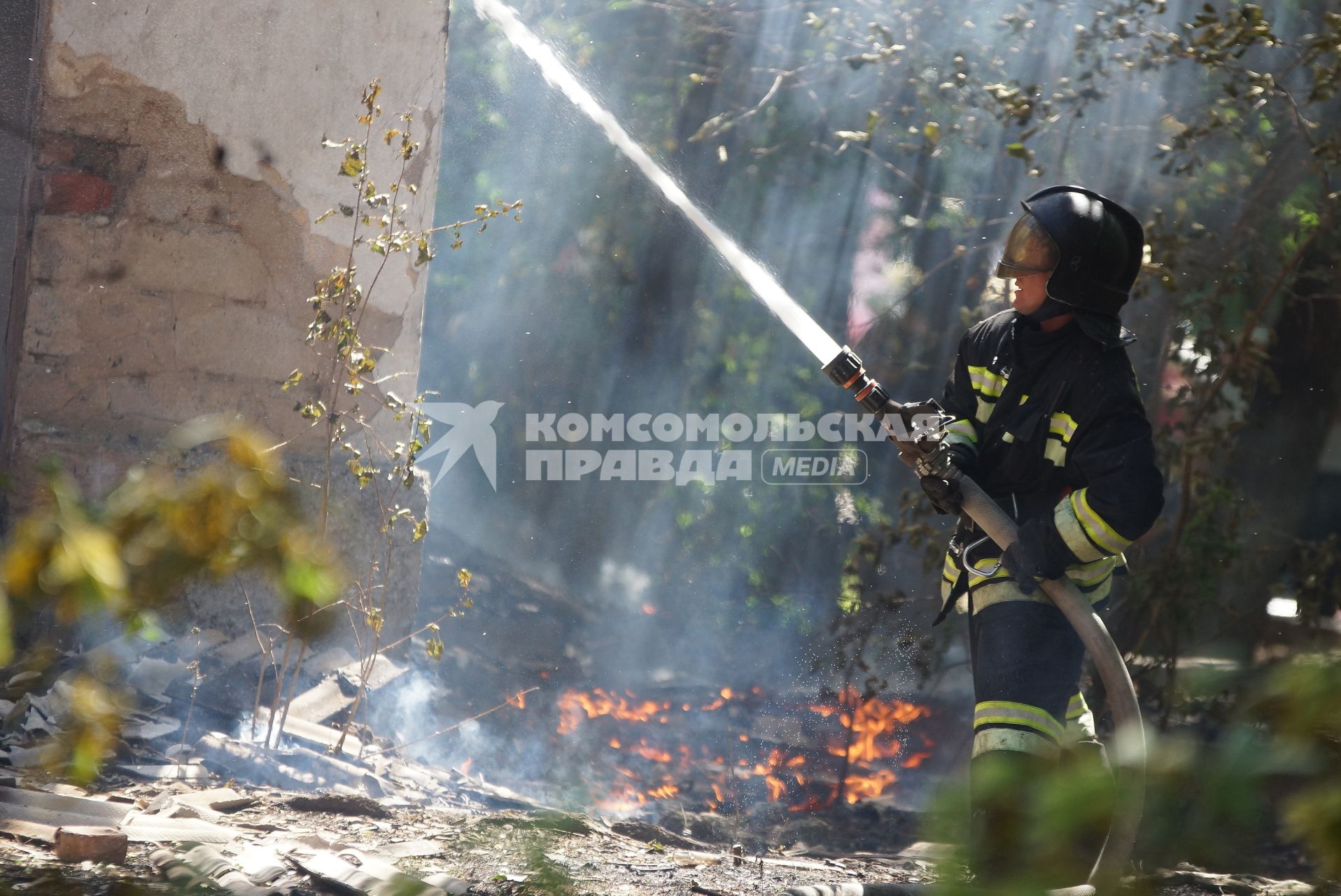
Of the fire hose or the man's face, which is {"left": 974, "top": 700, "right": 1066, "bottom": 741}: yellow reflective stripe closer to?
the fire hose

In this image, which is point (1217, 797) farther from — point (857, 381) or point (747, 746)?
point (747, 746)

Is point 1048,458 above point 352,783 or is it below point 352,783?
above

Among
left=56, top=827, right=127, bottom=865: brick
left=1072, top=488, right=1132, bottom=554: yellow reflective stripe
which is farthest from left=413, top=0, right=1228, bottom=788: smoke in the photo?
left=56, top=827, right=127, bottom=865: brick

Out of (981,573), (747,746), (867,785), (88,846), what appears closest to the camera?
(88,846)

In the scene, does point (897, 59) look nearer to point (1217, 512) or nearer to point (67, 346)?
point (1217, 512)

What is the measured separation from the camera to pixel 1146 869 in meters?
0.74

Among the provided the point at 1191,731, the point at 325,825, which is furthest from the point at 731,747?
the point at 1191,731

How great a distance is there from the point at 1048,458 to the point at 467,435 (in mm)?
4749

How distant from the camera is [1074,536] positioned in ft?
9.18

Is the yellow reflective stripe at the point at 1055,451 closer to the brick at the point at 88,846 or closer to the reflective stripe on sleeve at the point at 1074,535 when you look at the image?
the reflective stripe on sleeve at the point at 1074,535

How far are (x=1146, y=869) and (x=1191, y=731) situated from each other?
98 millimetres

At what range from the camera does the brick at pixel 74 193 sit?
3.97 metres

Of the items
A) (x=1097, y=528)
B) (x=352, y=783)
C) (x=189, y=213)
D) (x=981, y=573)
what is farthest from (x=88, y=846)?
(x=189, y=213)

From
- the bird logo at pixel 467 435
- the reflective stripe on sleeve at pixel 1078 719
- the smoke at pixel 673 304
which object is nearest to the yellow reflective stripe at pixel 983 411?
the reflective stripe on sleeve at pixel 1078 719
